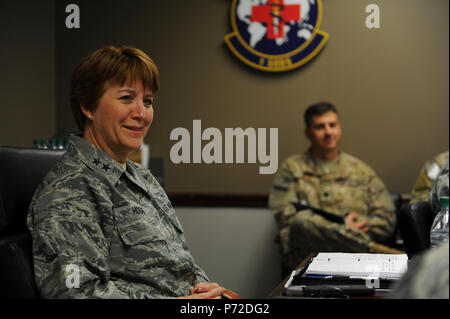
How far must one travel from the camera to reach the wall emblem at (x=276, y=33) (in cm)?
348

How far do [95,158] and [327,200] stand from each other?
198 cm

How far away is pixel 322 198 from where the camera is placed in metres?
3.15

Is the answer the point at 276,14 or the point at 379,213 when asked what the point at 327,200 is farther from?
the point at 276,14

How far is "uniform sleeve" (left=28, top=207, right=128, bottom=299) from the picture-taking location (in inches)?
47.7

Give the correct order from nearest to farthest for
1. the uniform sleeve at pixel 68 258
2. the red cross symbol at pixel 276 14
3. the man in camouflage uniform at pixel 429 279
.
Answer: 1. the man in camouflage uniform at pixel 429 279
2. the uniform sleeve at pixel 68 258
3. the red cross symbol at pixel 276 14

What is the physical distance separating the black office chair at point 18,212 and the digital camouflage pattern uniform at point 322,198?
1.78m

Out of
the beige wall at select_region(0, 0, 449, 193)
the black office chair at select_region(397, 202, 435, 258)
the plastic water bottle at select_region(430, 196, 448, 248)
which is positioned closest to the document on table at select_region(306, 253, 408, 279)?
the plastic water bottle at select_region(430, 196, 448, 248)

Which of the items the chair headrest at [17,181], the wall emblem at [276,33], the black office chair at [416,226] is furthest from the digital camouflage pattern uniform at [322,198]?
the chair headrest at [17,181]

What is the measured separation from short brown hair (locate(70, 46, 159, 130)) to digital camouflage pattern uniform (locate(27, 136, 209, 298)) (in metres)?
0.13

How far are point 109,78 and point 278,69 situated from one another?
2.33 metres

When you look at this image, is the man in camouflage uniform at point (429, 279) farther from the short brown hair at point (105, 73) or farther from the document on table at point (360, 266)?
the short brown hair at point (105, 73)

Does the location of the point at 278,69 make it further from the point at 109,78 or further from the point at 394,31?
the point at 109,78

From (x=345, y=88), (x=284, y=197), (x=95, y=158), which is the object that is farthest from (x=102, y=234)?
(x=345, y=88)
